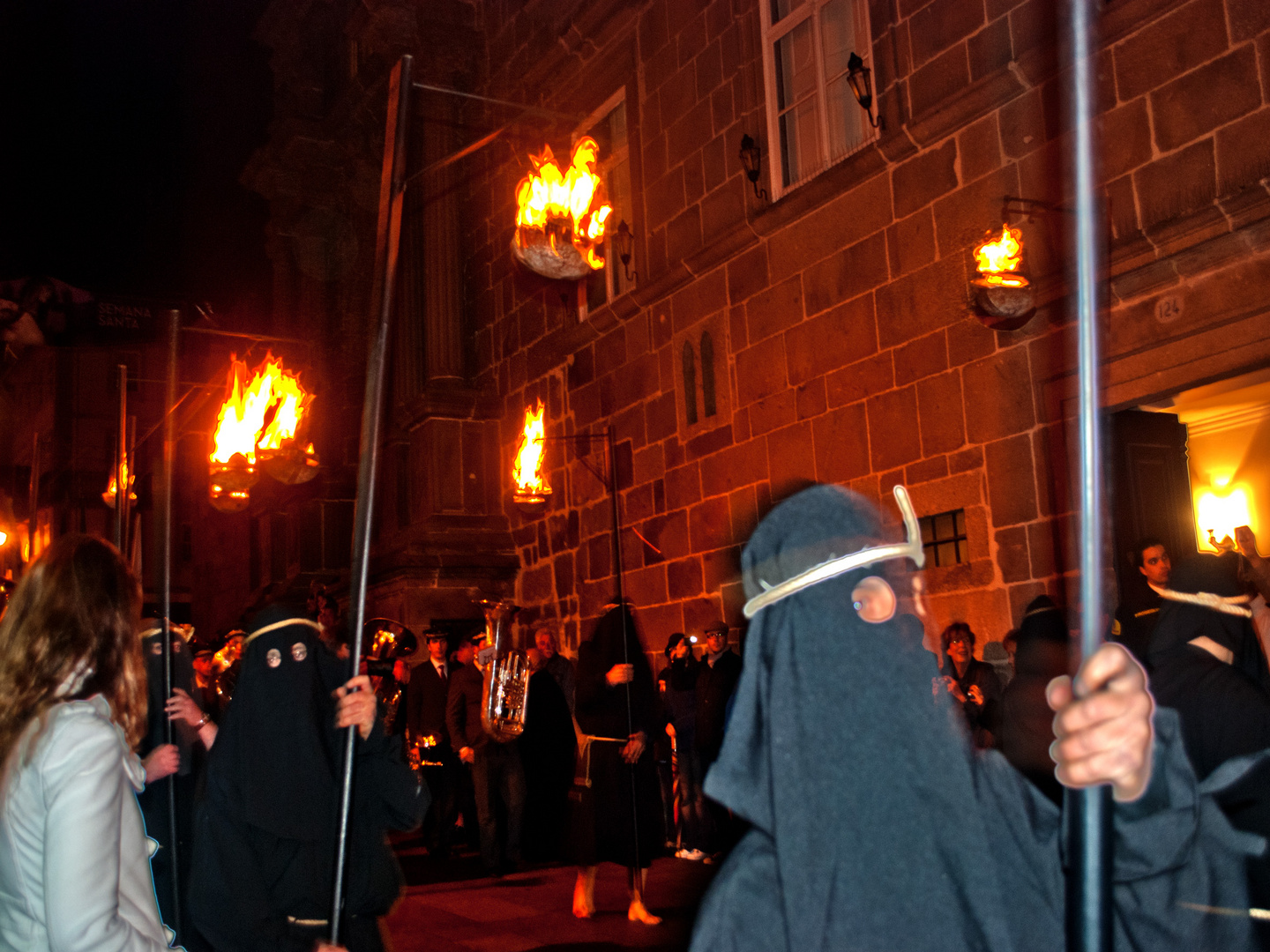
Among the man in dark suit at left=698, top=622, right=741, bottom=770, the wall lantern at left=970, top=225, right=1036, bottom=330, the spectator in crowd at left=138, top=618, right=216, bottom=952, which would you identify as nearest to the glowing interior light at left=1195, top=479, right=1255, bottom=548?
the wall lantern at left=970, top=225, right=1036, bottom=330

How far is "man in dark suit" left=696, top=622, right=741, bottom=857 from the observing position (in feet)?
33.2

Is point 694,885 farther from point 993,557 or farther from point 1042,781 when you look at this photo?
point 1042,781

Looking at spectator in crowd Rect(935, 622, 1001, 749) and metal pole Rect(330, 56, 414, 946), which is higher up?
metal pole Rect(330, 56, 414, 946)

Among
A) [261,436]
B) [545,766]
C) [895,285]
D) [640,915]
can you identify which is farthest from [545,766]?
[895,285]

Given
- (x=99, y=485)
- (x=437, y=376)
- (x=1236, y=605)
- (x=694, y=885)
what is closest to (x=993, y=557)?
(x=694, y=885)

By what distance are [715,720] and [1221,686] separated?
22.1 ft

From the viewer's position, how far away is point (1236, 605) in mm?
4008

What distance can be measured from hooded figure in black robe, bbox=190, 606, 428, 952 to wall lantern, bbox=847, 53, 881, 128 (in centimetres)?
730

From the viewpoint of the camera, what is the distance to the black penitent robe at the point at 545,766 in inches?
424

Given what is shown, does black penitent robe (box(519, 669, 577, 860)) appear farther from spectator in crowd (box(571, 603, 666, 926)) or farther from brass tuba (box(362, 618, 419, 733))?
brass tuba (box(362, 618, 419, 733))

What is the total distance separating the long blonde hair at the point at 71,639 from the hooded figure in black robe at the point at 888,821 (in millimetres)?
1632

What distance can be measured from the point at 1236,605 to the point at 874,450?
18.7 ft

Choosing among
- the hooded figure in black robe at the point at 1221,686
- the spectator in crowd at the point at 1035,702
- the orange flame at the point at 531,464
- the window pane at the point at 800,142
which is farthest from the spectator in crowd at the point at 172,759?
the orange flame at the point at 531,464

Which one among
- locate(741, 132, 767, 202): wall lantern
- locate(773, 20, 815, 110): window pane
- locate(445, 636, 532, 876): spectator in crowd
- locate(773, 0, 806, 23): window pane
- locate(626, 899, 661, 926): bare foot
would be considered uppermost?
locate(773, 0, 806, 23): window pane
